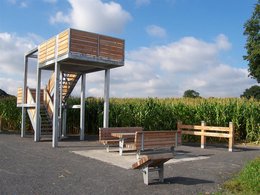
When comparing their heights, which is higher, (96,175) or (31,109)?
(31,109)

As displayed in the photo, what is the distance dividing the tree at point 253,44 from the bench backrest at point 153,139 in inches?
1084

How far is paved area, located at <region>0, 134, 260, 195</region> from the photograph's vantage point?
7.40 metres

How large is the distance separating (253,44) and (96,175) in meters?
34.1

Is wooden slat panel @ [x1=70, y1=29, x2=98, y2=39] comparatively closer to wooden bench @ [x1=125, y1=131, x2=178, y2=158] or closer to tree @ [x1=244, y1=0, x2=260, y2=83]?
wooden bench @ [x1=125, y1=131, x2=178, y2=158]

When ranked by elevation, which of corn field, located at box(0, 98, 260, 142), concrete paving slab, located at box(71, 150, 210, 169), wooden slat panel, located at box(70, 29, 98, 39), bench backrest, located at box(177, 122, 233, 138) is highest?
wooden slat panel, located at box(70, 29, 98, 39)

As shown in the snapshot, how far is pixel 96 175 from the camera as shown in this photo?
8883 mm

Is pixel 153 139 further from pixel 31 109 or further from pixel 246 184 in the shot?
pixel 31 109

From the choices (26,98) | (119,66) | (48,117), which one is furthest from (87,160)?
(26,98)

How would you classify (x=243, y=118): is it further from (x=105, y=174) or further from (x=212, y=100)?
(x=105, y=174)

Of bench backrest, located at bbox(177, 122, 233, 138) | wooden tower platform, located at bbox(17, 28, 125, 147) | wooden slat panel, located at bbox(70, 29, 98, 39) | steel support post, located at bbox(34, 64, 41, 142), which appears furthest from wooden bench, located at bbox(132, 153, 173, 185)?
steel support post, located at bbox(34, 64, 41, 142)

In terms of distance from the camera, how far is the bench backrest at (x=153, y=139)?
11281mm

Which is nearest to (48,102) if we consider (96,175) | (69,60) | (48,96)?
(48,96)

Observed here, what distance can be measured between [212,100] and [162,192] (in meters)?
14.7

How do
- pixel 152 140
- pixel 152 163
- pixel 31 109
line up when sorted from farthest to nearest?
pixel 31 109, pixel 152 140, pixel 152 163
